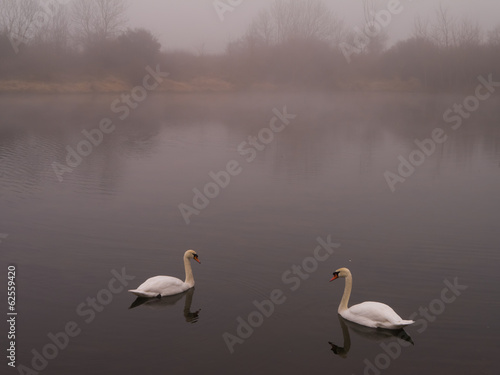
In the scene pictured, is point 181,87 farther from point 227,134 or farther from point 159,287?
point 159,287

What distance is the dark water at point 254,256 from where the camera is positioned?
7.83 meters

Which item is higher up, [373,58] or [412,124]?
[373,58]

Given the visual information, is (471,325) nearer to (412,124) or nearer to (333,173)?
(333,173)

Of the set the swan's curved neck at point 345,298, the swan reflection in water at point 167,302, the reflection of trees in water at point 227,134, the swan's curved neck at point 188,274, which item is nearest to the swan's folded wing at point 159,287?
the swan reflection in water at point 167,302

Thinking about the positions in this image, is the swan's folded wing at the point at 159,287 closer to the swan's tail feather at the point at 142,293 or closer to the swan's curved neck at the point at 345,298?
the swan's tail feather at the point at 142,293

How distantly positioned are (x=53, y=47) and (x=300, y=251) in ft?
221

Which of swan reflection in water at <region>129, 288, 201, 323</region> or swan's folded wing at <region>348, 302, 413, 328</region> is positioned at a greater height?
swan's folded wing at <region>348, 302, 413, 328</region>

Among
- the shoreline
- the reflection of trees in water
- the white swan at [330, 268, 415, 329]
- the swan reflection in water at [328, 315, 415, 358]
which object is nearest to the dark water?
the swan reflection in water at [328, 315, 415, 358]

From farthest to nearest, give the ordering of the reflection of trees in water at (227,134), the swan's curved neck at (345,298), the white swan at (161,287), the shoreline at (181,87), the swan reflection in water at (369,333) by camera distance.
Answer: the shoreline at (181,87)
the reflection of trees in water at (227,134)
the white swan at (161,287)
the swan's curved neck at (345,298)
the swan reflection in water at (369,333)

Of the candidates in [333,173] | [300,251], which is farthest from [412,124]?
[300,251]

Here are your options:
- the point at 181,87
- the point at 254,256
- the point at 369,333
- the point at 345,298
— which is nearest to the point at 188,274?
the point at 254,256

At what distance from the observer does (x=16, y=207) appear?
1441 centimetres

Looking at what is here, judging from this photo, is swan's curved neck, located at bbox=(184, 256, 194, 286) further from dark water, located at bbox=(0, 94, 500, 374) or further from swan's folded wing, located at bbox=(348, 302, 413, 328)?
swan's folded wing, located at bbox=(348, 302, 413, 328)

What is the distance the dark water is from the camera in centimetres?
783
